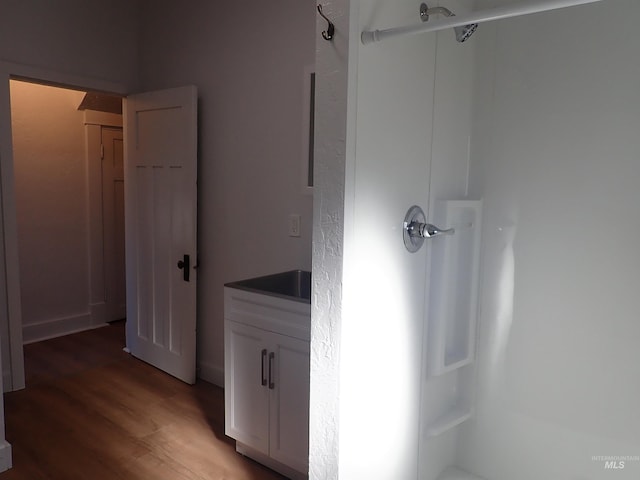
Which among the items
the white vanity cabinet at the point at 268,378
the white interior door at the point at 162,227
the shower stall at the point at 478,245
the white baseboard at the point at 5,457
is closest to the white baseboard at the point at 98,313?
the white interior door at the point at 162,227

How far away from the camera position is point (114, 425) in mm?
2654

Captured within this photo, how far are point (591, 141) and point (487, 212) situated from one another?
1.50 feet

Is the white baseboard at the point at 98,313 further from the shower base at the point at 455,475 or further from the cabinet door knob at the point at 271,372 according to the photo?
the shower base at the point at 455,475

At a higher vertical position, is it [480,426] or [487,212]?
[487,212]

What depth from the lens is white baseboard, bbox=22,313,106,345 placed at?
157 inches

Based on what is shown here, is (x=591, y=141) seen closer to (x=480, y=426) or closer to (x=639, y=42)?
(x=639, y=42)

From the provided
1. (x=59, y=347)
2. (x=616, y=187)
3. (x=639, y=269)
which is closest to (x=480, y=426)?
(x=639, y=269)

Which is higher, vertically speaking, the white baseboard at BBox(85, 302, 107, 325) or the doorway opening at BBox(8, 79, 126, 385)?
the doorway opening at BBox(8, 79, 126, 385)

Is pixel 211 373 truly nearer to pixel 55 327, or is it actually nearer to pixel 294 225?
pixel 294 225

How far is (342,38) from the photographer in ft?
4.25

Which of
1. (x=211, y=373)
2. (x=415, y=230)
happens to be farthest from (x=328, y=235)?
(x=211, y=373)

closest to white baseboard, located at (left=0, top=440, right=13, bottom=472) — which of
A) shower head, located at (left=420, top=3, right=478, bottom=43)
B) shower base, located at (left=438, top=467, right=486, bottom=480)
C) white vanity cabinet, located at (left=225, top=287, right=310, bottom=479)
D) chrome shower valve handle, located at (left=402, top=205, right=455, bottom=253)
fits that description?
white vanity cabinet, located at (left=225, top=287, right=310, bottom=479)

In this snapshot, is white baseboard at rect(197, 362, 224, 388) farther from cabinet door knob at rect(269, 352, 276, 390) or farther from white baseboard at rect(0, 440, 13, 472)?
white baseboard at rect(0, 440, 13, 472)

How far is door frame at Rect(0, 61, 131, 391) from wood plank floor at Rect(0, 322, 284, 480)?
0.81ft
